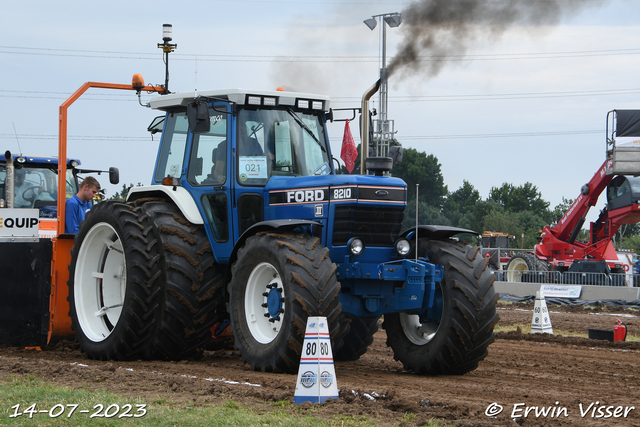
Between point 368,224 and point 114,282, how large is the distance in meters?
3.48

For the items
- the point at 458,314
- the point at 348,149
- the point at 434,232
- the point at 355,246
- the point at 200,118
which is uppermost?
the point at 200,118

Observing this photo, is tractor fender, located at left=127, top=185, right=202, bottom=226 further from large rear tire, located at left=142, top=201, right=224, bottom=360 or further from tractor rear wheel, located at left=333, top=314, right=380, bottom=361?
tractor rear wheel, located at left=333, top=314, right=380, bottom=361

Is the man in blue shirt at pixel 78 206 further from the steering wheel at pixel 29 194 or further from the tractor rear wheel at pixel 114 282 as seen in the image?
the steering wheel at pixel 29 194

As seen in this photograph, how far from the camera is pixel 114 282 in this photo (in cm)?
981

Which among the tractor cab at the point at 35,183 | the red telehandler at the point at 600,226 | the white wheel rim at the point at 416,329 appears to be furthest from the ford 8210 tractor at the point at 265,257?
the red telehandler at the point at 600,226

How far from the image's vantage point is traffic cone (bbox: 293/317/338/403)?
20.1ft

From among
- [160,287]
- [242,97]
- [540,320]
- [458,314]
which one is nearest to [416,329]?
[458,314]

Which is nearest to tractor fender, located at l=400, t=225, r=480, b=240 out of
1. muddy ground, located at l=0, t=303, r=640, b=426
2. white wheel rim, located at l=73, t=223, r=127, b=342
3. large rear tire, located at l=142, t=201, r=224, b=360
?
muddy ground, located at l=0, t=303, r=640, b=426

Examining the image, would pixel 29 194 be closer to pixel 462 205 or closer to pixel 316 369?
pixel 316 369

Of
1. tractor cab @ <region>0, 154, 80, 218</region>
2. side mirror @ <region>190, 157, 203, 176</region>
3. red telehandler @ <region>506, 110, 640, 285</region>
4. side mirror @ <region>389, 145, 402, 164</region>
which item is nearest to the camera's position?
side mirror @ <region>389, 145, 402, 164</region>

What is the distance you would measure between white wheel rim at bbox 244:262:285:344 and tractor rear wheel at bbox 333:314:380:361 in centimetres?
180

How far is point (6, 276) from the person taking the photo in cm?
956

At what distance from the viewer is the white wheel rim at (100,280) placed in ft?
31.6

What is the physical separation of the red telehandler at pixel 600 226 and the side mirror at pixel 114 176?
1475 cm
